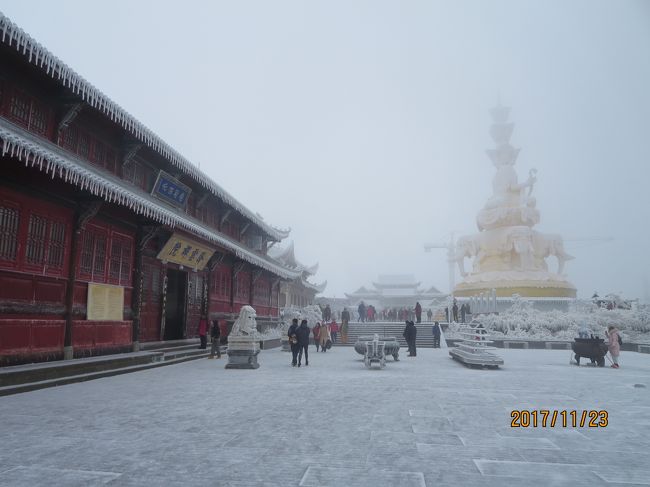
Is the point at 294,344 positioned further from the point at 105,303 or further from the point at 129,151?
the point at 129,151

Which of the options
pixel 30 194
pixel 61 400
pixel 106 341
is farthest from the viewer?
pixel 106 341

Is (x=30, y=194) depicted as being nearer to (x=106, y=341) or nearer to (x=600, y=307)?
(x=106, y=341)

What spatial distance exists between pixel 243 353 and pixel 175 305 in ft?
21.9

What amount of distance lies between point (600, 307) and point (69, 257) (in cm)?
2685

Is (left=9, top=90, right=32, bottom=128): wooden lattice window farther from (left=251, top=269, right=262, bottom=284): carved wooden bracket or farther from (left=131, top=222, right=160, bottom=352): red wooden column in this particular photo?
(left=251, top=269, right=262, bottom=284): carved wooden bracket

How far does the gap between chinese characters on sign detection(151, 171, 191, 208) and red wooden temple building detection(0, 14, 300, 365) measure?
4cm

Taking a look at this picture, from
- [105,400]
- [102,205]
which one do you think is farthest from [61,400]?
[102,205]

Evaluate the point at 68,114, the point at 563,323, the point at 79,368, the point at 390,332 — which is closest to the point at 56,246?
the point at 79,368

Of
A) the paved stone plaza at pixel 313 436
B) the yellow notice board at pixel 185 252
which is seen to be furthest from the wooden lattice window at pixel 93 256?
the paved stone plaza at pixel 313 436

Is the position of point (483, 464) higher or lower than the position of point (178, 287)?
lower

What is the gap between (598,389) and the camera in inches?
324
